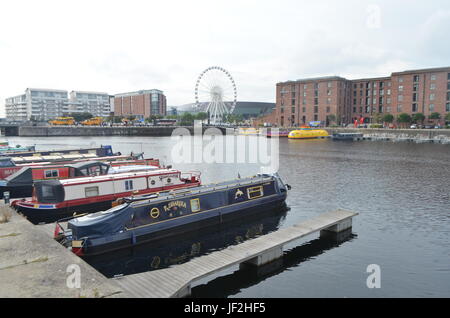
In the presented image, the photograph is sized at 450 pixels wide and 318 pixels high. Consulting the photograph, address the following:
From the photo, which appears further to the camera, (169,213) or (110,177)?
(110,177)

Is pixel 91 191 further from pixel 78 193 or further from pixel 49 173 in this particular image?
pixel 49 173

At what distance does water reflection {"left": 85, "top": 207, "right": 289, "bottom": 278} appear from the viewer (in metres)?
20.0

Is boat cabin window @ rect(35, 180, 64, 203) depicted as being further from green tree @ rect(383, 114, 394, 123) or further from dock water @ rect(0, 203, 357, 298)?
green tree @ rect(383, 114, 394, 123)

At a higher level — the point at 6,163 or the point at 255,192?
the point at 6,163

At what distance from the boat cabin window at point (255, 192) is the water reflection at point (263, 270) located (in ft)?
24.1

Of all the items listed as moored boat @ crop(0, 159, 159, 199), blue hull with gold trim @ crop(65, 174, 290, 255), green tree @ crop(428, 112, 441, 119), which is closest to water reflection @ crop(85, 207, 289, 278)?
blue hull with gold trim @ crop(65, 174, 290, 255)

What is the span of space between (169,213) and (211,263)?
24.4 feet

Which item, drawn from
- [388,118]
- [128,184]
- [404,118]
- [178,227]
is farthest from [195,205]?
[388,118]

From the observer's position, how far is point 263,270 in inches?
756

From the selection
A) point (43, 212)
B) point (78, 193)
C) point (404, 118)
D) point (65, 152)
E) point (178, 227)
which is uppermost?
point (404, 118)

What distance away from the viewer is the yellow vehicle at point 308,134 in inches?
5187

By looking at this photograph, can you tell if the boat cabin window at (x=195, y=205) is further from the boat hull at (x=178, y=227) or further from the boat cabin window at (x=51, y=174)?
the boat cabin window at (x=51, y=174)

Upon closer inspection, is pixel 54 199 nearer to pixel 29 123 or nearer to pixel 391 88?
pixel 391 88
